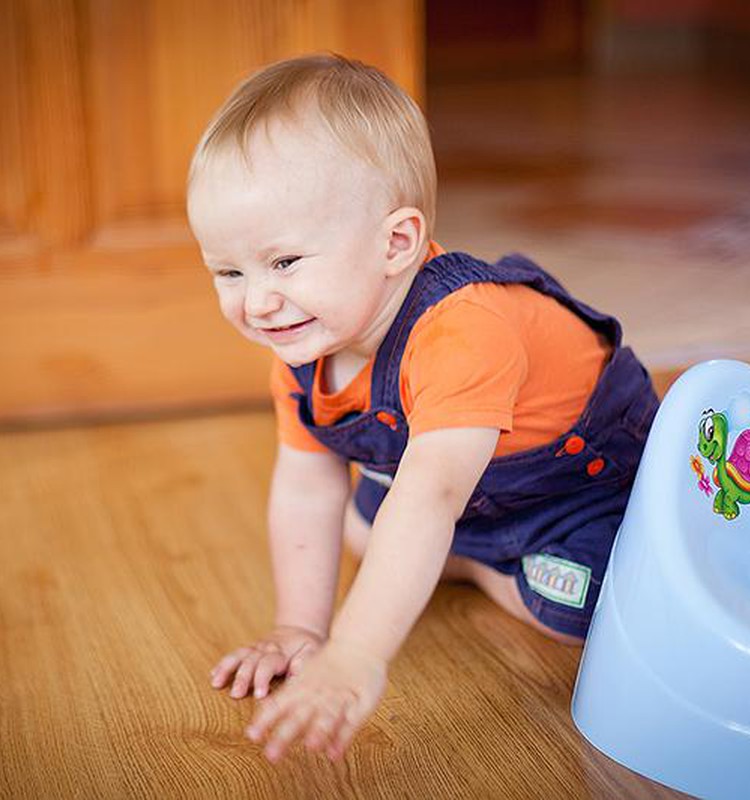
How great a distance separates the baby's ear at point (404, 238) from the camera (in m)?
1.01

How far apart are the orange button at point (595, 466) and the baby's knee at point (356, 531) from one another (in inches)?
10.1

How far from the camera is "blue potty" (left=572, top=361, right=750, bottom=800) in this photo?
92 centimetres

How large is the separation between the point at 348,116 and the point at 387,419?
25 cm

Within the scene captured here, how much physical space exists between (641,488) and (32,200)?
36.5 inches

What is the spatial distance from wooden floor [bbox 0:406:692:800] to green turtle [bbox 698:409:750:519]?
0.66ft

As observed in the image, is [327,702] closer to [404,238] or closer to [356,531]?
[404,238]

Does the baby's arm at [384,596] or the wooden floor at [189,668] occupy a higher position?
the baby's arm at [384,596]

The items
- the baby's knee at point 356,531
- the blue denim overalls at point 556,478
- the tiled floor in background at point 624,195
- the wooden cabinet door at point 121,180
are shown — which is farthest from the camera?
the tiled floor in background at point 624,195

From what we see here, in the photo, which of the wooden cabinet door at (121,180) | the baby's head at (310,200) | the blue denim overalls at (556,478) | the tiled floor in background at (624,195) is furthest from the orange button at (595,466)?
the wooden cabinet door at (121,180)

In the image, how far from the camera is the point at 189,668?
1144 mm

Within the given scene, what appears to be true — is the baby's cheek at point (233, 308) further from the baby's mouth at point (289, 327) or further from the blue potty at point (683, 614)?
the blue potty at point (683, 614)

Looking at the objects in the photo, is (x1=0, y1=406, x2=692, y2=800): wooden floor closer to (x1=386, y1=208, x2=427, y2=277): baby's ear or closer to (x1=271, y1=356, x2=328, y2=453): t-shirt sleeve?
(x1=271, y1=356, x2=328, y2=453): t-shirt sleeve

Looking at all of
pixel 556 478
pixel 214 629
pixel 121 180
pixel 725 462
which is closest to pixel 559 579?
pixel 556 478

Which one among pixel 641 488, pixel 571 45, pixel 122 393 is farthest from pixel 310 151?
pixel 571 45
